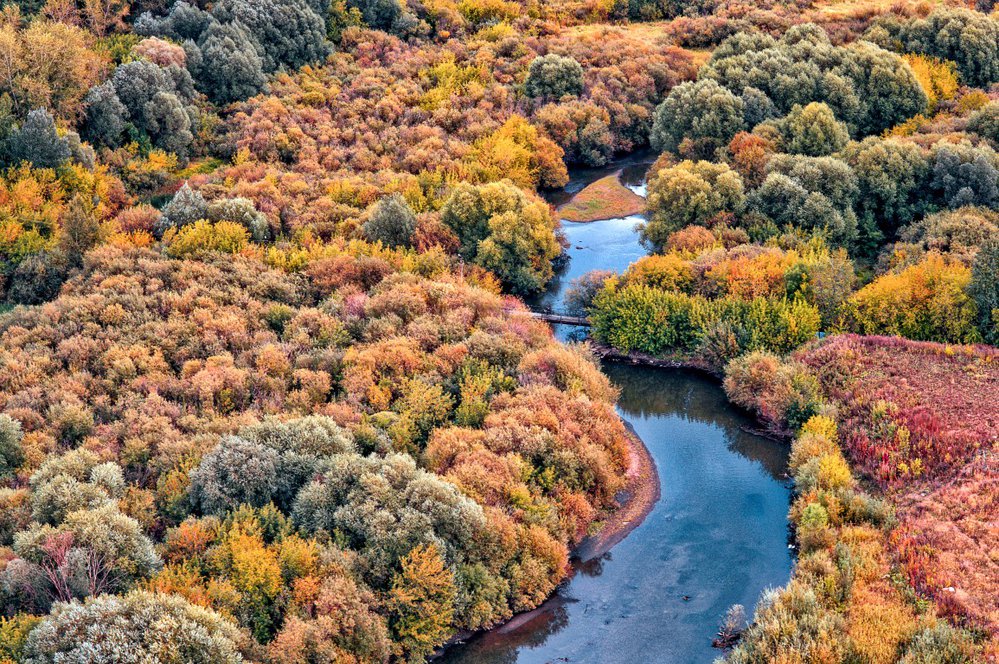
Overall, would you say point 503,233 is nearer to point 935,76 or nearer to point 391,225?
point 391,225

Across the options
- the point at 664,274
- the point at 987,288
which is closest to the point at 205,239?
the point at 664,274

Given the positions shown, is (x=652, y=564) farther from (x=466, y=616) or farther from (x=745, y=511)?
(x=466, y=616)

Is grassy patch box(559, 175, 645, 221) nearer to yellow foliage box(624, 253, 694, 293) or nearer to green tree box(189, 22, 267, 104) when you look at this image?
yellow foliage box(624, 253, 694, 293)

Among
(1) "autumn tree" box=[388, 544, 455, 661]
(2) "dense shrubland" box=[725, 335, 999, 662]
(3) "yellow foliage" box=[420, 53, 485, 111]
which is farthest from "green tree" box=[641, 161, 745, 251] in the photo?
(1) "autumn tree" box=[388, 544, 455, 661]

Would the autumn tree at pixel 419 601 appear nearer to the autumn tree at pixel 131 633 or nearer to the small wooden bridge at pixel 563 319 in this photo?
the autumn tree at pixel 131 633

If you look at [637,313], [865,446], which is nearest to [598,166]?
[637,313]
